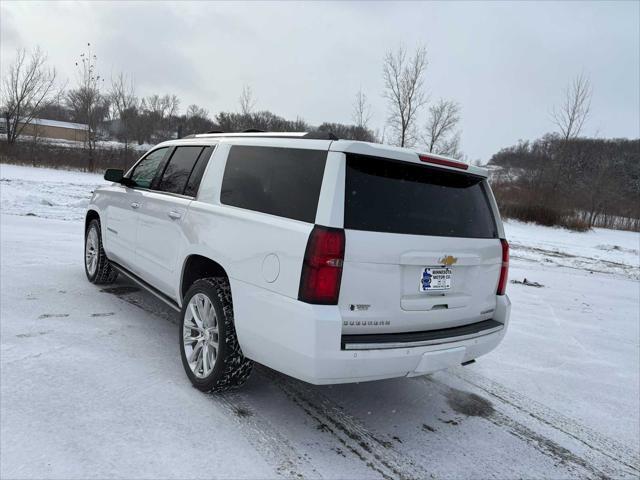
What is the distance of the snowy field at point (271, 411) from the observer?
8.05ft

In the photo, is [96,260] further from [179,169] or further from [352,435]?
[352,435]

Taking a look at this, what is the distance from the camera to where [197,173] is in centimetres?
367

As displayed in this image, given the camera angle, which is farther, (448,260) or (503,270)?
(503,270)

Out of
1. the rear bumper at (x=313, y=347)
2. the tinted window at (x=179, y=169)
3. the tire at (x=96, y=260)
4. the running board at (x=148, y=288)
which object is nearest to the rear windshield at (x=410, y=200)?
the rear bumper at (x=313, y=347)

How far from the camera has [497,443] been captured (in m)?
2.97

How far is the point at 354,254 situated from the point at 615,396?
10.2 ft

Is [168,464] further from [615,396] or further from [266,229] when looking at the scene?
[615,396]

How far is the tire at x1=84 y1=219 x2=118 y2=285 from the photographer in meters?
5.34

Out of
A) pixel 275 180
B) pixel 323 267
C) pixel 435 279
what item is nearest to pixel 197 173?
pixel 275 180

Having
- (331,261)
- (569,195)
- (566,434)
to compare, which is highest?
(569,195)

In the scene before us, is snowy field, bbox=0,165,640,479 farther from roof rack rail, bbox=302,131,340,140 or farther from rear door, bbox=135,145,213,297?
roof rack rail, bbox=302,131,340,140

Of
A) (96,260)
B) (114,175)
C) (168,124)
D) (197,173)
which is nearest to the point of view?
(197,173)

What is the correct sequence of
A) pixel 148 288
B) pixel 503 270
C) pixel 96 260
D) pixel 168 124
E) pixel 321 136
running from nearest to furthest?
pixel 321 136, pixel 503 270, pixel 148 288, pixel 96 260, pixel 168 124

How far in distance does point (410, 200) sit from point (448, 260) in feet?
1.51
